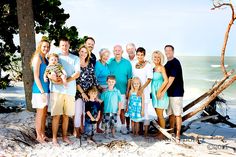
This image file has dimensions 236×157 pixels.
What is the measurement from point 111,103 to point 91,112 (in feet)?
1.43

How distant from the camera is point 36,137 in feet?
20.6

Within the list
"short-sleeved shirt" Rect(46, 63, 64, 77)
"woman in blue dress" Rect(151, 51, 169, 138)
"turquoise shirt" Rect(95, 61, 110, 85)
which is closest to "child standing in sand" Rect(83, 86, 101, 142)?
"turquoise shirt" Rect(95, 61, 110, 85)

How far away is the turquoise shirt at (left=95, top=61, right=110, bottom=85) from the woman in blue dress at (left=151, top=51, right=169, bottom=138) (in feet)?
2.99

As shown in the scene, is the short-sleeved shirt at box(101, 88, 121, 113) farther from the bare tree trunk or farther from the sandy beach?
the bare tree trunk

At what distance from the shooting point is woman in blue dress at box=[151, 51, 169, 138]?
649 centimetres

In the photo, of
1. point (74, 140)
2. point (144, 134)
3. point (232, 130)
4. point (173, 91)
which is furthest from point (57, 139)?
point (232, 130)

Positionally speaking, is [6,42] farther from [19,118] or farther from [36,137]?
[36,137]

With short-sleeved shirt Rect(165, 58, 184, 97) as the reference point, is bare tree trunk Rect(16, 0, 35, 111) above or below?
above

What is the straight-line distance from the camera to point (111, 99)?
6.47 m

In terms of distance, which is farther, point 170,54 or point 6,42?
point 6,42

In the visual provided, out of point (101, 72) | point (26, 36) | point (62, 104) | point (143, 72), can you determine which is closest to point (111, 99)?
point (101, 72)

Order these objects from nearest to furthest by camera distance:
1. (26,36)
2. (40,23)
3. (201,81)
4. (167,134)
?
1. (167,134)
2. (26,36)
3. (40,23)
4. (201,81)

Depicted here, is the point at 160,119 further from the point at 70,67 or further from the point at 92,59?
the point at 70,67

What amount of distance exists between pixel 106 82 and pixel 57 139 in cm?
137
